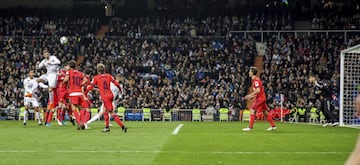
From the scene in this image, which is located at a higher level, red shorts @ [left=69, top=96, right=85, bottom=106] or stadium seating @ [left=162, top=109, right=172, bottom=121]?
red shorts @ [left=69, top=96, right=85, bottom=106]

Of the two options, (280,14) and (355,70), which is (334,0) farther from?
(355,70)

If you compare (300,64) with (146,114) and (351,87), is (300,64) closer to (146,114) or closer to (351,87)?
(146,114)

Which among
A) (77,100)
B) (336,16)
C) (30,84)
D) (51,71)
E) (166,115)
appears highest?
(336,16)

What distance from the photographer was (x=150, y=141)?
47.2ft

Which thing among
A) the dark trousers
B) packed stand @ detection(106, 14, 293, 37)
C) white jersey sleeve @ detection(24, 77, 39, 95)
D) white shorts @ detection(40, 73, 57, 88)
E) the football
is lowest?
the dark trousers

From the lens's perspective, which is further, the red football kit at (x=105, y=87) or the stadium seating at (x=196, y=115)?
the stadium seating at (x=196, y=115)

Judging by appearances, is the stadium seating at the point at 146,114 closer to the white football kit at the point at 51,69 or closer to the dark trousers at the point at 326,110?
the dark trousers at the point at 326,110

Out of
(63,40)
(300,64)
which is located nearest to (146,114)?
(300,64)

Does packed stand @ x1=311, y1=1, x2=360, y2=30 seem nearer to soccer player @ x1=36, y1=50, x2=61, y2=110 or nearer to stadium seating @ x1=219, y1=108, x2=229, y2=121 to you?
stadium seating @ x1=219, y1=108, x2=229, y2=121

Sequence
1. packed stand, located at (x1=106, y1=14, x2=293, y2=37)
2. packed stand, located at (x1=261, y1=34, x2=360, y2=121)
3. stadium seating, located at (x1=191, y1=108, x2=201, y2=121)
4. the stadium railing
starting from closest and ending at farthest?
1. stadium seating, located at (x1=191, y1=108, x2=201, y2=121)
2. packed stand, located at (x1=261, y1=34, x2=360, y2=121)
3. the stadium railing
4. packed stand, located at (x1=106, y1=14, x2=293, y2=37)

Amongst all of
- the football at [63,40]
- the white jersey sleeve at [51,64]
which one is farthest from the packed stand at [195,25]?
the white jersey sleeve at [51,64]

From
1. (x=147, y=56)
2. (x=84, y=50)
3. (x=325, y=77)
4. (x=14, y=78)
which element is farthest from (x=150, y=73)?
(x=325, y=77)

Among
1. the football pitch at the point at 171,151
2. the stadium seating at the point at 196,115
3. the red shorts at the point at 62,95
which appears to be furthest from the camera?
the stadium seating at the point at 196,115

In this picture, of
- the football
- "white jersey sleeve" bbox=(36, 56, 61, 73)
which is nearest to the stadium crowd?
the football
